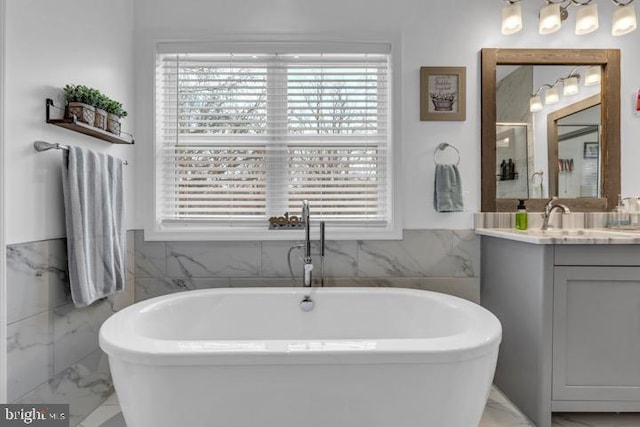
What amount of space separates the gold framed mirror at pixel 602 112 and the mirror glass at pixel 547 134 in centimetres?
4

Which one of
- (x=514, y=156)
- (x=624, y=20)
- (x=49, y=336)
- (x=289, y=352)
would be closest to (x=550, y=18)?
(x=624, y=20)

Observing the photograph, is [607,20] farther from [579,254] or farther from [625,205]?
[579,254]

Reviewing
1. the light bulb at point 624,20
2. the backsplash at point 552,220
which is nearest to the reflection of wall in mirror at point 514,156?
the backsplash at point 552,220

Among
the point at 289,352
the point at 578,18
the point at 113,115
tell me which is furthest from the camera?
the point at 578,18

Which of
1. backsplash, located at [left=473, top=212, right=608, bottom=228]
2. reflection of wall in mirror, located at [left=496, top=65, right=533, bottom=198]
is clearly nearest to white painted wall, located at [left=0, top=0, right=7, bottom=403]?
backsplash, located at [left=473, top=212, right=608, bottom=228]

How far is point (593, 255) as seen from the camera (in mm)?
1646

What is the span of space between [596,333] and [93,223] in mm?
2372

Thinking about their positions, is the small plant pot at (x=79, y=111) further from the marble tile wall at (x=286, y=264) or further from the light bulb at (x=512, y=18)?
the light bulb at (x=512, y=18)

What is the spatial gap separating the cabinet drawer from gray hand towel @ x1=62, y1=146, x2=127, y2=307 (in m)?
2.11

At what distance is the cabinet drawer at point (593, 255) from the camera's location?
1642 millimetres

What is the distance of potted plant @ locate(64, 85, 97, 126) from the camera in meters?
1.57

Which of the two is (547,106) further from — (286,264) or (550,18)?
(286,264)

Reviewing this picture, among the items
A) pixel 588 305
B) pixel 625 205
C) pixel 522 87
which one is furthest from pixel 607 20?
pixel 588 305

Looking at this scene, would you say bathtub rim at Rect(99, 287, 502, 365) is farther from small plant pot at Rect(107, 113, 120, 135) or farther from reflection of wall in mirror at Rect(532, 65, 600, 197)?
reflection of wall in mirror at Rect(532, 65, 600, 197)
